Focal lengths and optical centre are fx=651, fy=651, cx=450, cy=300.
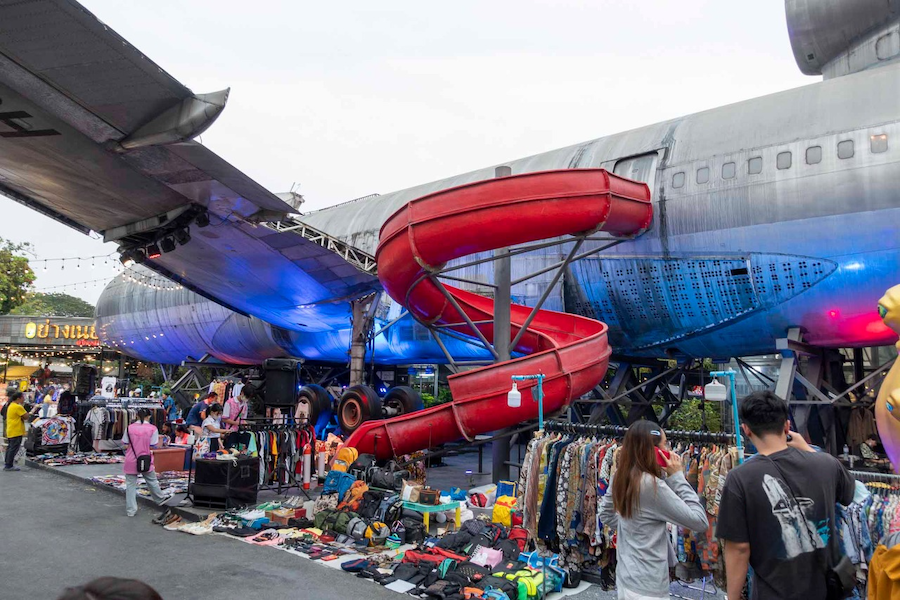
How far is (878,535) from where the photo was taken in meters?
5.58

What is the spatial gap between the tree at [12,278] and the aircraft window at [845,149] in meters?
49.2

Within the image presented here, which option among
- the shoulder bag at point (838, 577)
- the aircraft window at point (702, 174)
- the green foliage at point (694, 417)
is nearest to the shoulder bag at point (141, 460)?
the shoulder bag at point (838, 577)

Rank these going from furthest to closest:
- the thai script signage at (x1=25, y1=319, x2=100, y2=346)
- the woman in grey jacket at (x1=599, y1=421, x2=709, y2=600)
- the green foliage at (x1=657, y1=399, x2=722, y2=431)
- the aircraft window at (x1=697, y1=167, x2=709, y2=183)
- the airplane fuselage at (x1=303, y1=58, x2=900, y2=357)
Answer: the thai script signage at (x1=25, y1=319, x2=100, y2=346)
the green foliage at (x1=657, y1=399, x2=722, y2=431)
the aircraft window at (x1=697, y1=167, x2=709, y2=183)
the airplane fuselage at (x1=303, y1=58, x2=900, y2=357)
the woman in grey jacket at (x1=599, y1=421, x2=709, y2=600)

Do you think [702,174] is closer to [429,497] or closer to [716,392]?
[716,392]

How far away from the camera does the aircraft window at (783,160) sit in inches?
508

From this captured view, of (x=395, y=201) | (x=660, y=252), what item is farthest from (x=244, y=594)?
(x=395, y=201)

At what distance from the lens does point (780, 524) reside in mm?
3320

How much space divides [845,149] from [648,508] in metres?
10.8

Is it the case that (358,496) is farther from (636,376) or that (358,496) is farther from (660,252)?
(636,376)

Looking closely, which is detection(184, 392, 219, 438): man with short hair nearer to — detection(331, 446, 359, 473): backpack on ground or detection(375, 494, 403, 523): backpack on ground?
detection(331, 446, 359, 473): backpack on ground

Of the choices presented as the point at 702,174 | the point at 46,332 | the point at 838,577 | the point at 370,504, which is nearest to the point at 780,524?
the point at 838,577

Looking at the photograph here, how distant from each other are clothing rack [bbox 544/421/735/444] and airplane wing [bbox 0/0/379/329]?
8.82m

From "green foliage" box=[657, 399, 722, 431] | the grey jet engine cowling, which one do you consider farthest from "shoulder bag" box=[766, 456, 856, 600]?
"green foliage" box=[657, 399, 722, 431]

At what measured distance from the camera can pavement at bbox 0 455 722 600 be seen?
24.3 ft
